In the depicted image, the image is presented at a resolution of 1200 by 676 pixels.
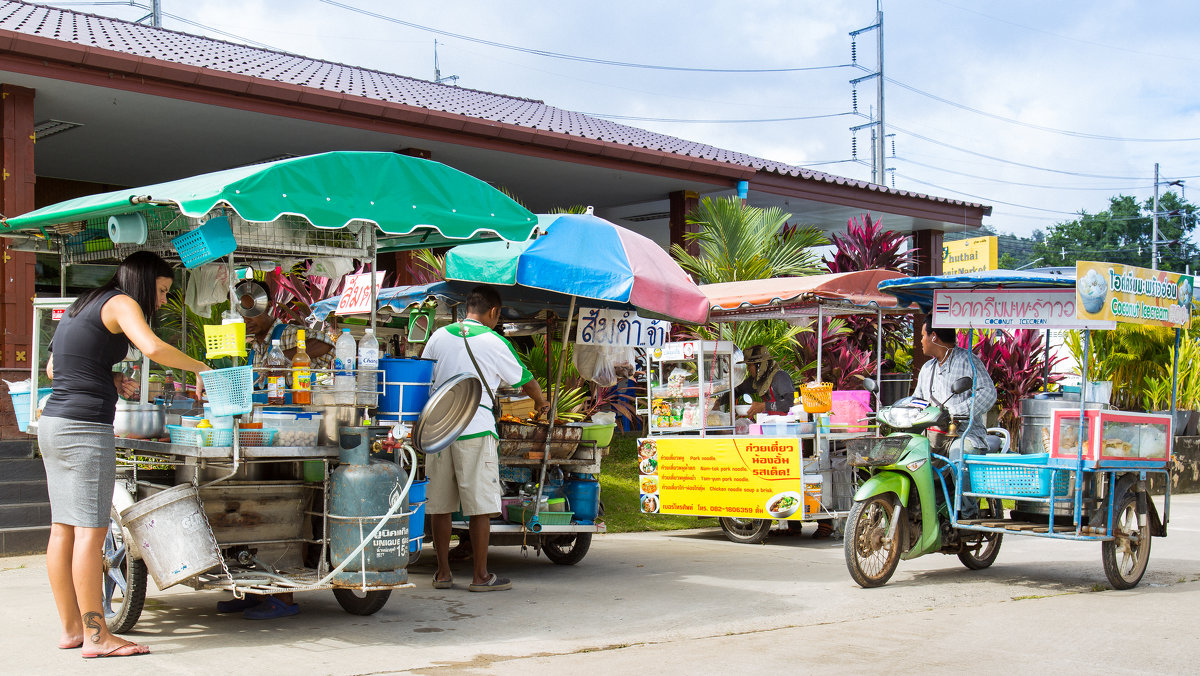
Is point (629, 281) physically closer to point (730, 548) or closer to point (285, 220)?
point (285, 220)

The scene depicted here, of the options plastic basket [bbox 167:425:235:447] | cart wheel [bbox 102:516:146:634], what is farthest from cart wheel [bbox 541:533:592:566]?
plastic basket [bbox 167:425:235:447]

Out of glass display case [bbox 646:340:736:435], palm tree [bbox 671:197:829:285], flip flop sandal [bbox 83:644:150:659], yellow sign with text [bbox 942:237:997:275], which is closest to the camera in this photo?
flip flop sandal [bbox 83:644:150:659]

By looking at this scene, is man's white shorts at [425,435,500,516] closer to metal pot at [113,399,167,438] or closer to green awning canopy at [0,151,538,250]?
green awning canopy at [0,151,538,250]

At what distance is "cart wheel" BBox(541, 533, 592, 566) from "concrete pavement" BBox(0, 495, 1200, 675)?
0.12 m

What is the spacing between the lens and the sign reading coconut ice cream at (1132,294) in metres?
7.25

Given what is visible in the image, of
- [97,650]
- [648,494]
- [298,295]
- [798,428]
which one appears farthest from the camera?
[298,295]

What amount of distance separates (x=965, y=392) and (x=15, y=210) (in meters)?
9.23

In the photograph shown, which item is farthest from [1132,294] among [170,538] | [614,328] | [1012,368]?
[1012,368]

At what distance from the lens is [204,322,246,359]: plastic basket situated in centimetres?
543

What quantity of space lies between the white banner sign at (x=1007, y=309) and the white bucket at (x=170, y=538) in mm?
5496

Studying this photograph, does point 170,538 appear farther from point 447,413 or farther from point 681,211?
point 681,211

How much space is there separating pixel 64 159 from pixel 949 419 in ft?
42.5

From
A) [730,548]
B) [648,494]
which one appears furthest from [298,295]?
[730,548]

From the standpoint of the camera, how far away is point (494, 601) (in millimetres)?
6957
